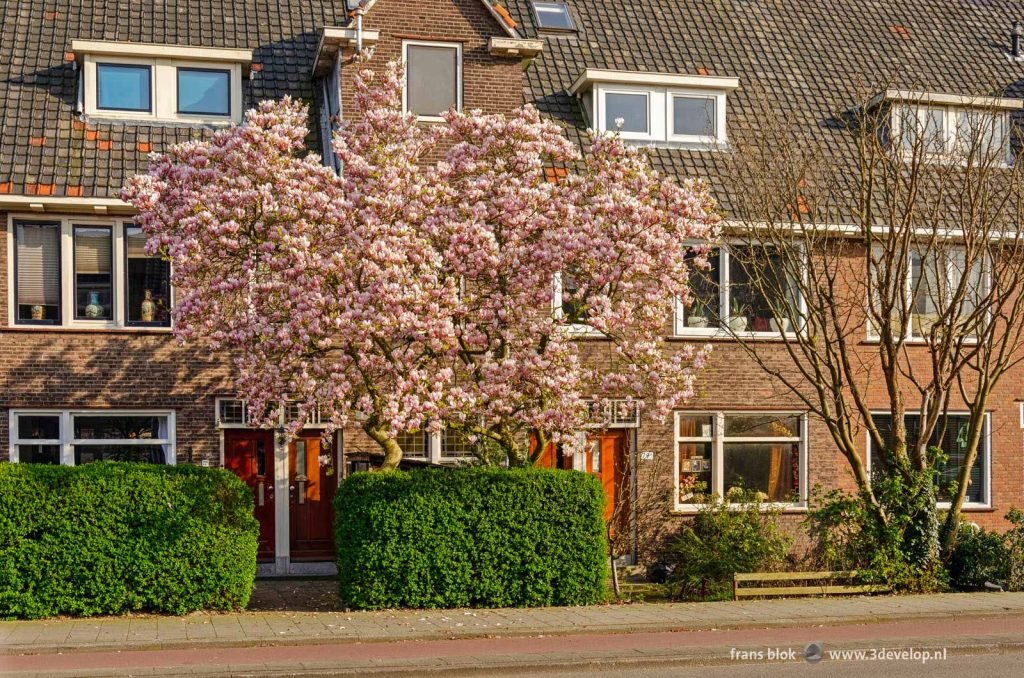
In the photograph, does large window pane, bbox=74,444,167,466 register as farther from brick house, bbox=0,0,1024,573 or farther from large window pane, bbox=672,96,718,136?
large window pane, bbox=672,96,718,136

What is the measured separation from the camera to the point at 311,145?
22.5 m

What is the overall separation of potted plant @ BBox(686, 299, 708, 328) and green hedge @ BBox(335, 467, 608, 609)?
20.9ft

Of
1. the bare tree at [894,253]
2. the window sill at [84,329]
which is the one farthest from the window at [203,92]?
the bare tree at [894,253]

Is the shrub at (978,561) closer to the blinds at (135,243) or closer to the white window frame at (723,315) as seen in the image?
the white window frame at (723,315)

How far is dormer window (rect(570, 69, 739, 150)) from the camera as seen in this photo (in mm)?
23656

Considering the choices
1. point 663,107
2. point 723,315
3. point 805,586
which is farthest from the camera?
point 663,107

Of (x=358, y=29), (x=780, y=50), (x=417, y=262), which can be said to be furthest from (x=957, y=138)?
(x=358, y=29)

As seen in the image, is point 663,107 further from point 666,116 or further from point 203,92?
point 203,92

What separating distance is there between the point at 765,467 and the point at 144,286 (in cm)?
1095

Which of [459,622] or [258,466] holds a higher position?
[258,466]

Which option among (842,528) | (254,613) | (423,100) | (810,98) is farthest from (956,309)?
(254,613)

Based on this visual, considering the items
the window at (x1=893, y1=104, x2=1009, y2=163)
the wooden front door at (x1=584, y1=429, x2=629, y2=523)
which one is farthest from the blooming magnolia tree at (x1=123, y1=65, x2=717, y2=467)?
the wooden front door at (x1=584, y1=429, x2=629, y2=523)

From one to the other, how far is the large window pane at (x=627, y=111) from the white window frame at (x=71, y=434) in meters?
9.12

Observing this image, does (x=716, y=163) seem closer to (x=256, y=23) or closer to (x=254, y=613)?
(x=256, y=23)
